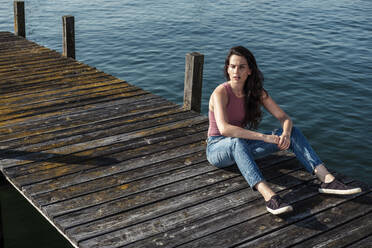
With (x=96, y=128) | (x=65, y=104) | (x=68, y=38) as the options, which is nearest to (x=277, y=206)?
(x=96, y=128)

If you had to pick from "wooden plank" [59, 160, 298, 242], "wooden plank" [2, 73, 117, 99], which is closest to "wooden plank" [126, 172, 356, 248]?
"wooden plank" [59, 160, 298, 242]

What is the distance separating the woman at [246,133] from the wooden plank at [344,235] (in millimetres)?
432

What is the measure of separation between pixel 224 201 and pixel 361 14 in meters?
21.1

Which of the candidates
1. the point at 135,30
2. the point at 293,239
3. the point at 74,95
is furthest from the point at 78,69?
the point at 135,30

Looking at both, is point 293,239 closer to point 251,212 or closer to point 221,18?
point 251,212

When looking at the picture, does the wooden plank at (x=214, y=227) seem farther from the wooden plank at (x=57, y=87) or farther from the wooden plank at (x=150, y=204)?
the wooden plank at (x=57, y=87)

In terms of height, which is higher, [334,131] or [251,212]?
[251,212]

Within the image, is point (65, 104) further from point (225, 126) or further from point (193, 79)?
point (225, 126)

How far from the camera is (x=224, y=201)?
202 inches

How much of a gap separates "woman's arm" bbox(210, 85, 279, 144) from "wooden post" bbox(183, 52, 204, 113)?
2.33 metres

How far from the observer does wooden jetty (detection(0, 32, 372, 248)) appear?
4.59 m

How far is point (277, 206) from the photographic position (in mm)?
4797

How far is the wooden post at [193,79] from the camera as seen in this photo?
25.4ft

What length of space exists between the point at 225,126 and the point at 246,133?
10.3 inches
